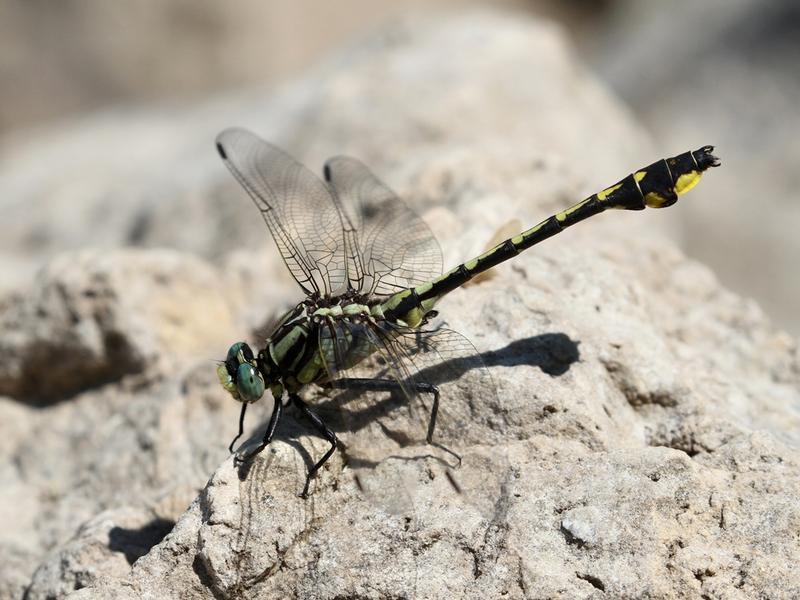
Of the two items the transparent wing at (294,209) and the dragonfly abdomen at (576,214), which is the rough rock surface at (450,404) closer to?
the dragonfly abdomen at (576,214)

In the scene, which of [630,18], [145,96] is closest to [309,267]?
[145,96]

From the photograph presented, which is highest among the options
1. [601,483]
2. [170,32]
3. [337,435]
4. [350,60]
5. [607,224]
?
[170,32]

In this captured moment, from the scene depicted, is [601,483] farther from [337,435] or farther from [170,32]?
[170,32]

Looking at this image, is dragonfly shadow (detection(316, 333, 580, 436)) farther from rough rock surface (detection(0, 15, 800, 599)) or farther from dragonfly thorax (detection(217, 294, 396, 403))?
dragonfly thorax (detection(217, 294, 396, 403))

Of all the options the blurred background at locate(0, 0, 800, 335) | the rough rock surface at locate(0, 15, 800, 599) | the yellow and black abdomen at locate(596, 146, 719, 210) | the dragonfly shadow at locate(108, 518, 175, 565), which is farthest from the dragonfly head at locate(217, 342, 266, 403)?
the blurred background at locate(0, 0, 800, 335)

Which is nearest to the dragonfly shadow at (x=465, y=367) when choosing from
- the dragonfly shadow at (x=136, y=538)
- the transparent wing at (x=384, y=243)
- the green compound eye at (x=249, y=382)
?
the green compound eye at (x=249, y=382)

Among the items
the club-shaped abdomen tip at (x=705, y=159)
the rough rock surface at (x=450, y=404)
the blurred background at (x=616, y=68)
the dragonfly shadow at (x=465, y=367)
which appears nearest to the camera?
the rough rock surface at (x=450, y=404)
